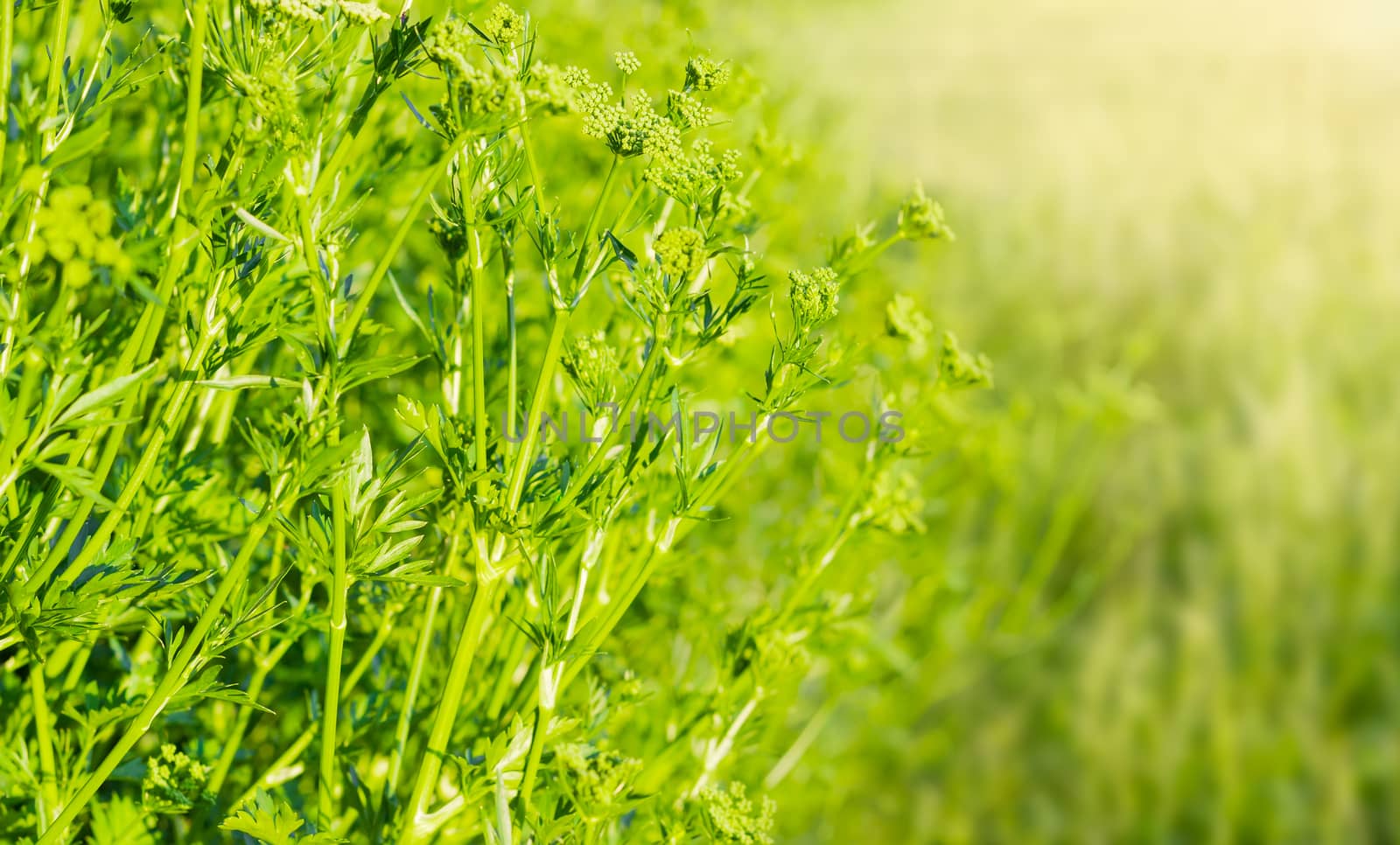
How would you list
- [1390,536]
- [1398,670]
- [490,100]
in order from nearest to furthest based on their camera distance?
1. [490,100]
2. [1398,670]
3. [1390,536]

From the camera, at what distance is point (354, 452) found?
76 centimetres

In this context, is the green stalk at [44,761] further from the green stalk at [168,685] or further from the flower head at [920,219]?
the flower head at [920,219]

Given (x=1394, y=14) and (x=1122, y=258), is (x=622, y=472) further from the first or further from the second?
(x=1394, y=14)

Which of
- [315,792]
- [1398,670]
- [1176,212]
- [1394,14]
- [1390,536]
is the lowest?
[315,792]

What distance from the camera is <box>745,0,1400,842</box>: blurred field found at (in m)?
2.28

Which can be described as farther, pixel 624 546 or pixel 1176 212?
pixel 1176 212

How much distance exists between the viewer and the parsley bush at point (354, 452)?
721 mm

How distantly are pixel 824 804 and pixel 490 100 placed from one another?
1765 mm

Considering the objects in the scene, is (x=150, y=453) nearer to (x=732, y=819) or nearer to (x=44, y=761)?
(x=44, y=761)

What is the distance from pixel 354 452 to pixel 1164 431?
111 inches

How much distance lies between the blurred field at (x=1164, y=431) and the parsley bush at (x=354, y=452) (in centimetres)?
75

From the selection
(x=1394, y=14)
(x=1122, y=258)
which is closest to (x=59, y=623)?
(x=1122, y=258)

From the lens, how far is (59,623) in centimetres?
74

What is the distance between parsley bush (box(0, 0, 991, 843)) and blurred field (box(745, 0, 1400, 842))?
0.75m
